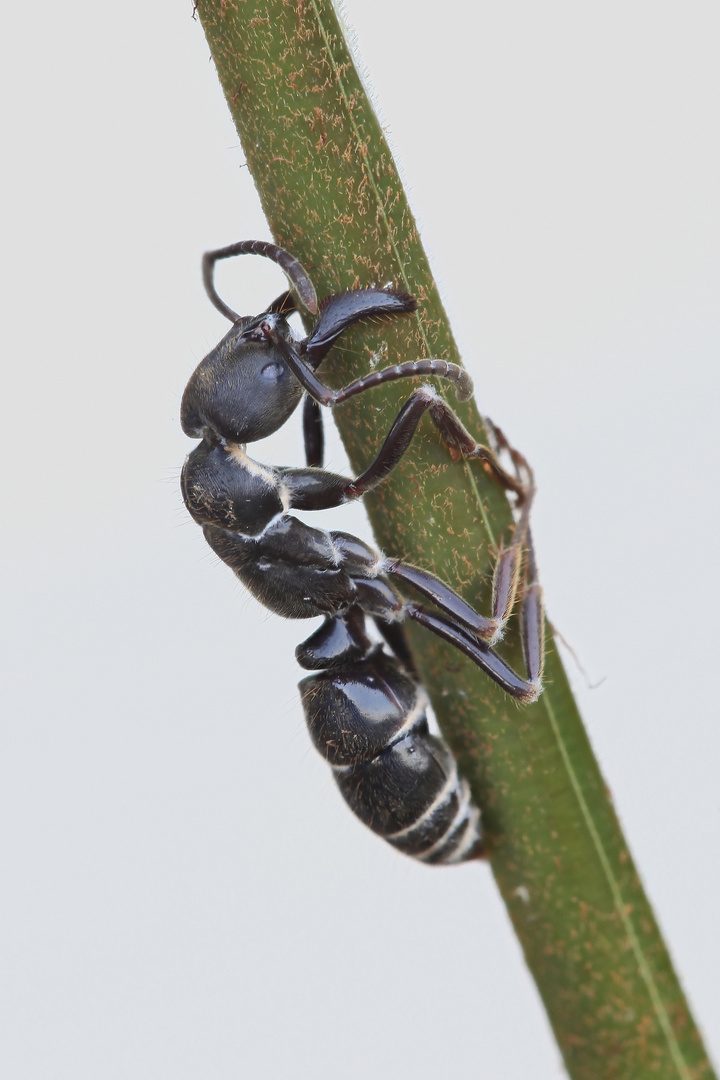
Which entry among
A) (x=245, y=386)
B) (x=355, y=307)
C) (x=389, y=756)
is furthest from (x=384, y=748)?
(x=355, y=307)

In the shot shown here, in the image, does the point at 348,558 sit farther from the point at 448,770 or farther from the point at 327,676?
the point at 448,770

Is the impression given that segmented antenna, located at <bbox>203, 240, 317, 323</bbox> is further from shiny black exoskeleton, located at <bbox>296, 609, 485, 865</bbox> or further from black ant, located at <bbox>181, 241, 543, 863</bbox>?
shiny black exoskeleton, located at <bbox>296, 609, 485, 865</bbox>

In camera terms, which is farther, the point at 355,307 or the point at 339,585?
the point at 339,585

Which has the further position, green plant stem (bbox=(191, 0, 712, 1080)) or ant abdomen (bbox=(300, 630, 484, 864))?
ant abdomen (bbox=(300, 630, 484, 864))

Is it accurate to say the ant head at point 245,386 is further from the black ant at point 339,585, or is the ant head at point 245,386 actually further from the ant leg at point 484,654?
the ant leg at point 484,654

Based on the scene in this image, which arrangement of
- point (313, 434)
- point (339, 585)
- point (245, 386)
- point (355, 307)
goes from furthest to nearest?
point (313, 434), point (339, 585), point (245, 386), point (355, 307)

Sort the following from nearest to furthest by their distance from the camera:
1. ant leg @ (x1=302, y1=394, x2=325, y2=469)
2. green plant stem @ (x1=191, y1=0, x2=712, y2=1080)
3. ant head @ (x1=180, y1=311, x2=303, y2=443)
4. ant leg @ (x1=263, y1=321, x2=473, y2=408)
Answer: green plant stem @ (x1=191, y1=0, x2=712, y2=1080)
ant leg @ (x1=263, y1=321, x2=473, y2=408)
ant head @ (x1=180, y1=311, x2=303, y2=443)
ant leg @ (x1=302, y1=394, x2=325, y2=469)

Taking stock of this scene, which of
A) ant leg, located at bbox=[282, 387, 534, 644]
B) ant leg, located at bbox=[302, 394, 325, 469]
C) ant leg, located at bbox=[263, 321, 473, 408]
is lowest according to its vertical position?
ant leg, located at bbox=[282, 387, 534, 644]

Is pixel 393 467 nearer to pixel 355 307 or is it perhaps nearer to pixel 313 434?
pixel 355 307

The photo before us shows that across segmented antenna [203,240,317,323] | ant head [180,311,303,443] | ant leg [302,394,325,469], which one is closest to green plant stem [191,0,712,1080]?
segmented antenna [203,240,317,323]
